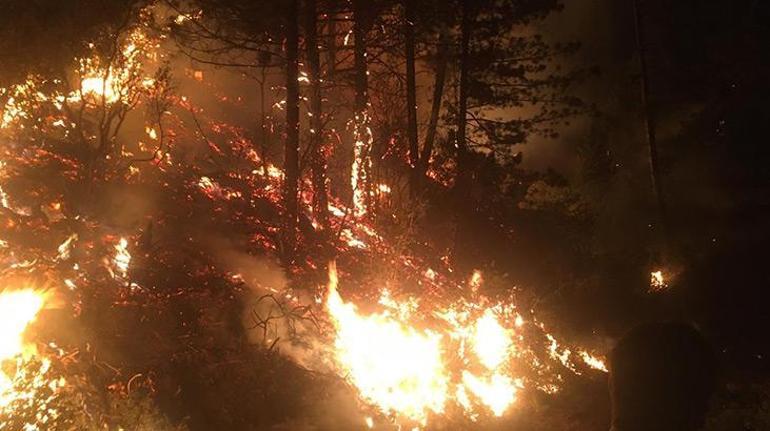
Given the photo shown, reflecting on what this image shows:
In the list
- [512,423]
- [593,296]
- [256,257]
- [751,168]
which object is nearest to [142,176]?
[256,257]

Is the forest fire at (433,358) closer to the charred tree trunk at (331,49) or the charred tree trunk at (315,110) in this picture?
the charred tree trunk at (315,110)

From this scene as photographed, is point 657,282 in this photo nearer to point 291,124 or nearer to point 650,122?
point 650,122

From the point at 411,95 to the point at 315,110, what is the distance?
3751 millimetres

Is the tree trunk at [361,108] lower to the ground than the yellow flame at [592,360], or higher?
higher

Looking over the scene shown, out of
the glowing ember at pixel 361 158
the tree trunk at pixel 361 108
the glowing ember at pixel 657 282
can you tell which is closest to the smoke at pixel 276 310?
the tree trunk at pixel 361 108

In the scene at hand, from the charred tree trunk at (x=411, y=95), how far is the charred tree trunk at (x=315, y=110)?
292 cm

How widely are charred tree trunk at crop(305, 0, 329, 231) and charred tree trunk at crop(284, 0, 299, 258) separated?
1.39 feet

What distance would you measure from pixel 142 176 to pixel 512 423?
34.8 feet

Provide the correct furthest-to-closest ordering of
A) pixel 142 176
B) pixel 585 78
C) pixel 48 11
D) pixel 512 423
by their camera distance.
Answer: pixel 585 78
pixel 142 176
pixel 512 423
pixel 48 11

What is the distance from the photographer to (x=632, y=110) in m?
16.0

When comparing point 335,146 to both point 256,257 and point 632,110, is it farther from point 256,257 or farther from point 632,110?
point 632,110

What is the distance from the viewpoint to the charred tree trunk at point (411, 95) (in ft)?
50.9

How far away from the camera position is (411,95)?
16375 millimetres

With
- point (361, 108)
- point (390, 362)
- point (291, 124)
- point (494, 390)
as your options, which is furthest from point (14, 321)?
point (361, 108)
